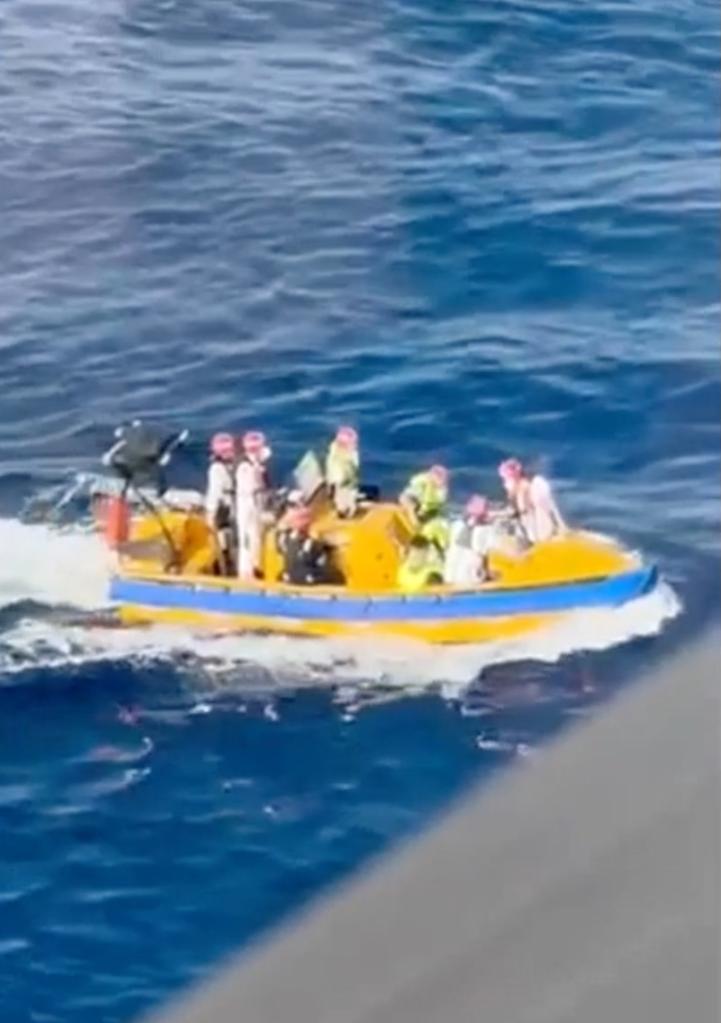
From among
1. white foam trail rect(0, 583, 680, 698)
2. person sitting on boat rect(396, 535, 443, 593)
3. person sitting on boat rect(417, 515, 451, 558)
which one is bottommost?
white foam trail rect(0, 583, 680, 698)

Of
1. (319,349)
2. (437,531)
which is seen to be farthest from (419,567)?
(319,349)

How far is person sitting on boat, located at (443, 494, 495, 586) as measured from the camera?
111 centimetres

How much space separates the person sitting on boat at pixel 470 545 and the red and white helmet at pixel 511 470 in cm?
2

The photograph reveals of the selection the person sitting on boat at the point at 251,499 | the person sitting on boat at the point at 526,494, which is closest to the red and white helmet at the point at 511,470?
the person sitting on boat at the point at 526,494

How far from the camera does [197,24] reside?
3.62 feet

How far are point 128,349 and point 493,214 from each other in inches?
7.9

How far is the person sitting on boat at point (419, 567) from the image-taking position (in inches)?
43.7

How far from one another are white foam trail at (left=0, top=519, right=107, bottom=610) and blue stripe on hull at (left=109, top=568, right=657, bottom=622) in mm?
16

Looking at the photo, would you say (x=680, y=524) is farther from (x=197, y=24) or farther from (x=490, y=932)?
(x=197, y=24)

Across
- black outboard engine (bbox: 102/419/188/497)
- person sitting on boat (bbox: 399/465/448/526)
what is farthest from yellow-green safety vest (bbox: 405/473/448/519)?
black outboard engine (bbox: 102/419/188/497)

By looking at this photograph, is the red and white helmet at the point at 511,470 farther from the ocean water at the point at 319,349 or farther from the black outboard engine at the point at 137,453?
the black outboard engine at the point at 137,453

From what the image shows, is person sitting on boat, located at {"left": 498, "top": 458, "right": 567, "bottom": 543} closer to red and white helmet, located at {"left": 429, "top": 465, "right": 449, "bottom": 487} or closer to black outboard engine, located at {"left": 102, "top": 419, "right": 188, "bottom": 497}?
red and white helmet, located at {"left": 429, "top": 465, "right": 449, "bottom": 487}

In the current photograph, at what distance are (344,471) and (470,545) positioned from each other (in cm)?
7

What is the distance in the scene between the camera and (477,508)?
1111mm
